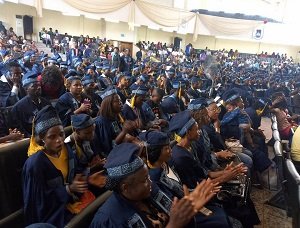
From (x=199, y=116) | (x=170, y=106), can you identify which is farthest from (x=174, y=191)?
(x=170, y=106)

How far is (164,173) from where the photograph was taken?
2504 millimetres

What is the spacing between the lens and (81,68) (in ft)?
28.3

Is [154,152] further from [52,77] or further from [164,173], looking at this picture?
[52,77]

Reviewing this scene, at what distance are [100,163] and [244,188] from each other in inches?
65.5

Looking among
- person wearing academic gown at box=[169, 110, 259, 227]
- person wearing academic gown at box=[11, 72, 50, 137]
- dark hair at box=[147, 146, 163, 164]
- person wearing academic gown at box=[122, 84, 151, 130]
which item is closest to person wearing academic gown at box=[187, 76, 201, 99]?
person wearing academic gown at box=[122, 84, 151, 130]

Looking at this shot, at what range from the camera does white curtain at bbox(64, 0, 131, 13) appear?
5340mm

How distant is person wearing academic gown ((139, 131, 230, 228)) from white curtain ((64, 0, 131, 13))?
377 cm

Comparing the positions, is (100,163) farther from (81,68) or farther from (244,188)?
A: (81,68)

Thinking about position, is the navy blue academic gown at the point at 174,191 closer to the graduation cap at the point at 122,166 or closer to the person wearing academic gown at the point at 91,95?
the graduation cap at the point at 122,166

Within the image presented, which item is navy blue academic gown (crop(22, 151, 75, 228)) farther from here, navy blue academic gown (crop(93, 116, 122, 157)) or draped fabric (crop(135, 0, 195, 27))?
draped fabric (crop(135, 0, 195, 27))

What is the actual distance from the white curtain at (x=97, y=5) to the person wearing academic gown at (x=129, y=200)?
4.25 metres

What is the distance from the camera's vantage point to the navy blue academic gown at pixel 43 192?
7.36 feet

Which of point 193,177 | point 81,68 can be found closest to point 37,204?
point 193,177

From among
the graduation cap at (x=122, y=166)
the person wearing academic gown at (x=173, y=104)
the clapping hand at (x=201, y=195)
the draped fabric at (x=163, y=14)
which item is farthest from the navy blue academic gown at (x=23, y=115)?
the draped fabric at (x=163, y=14)
